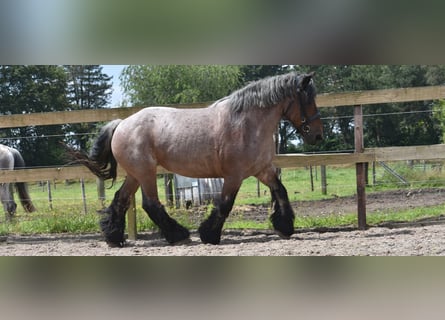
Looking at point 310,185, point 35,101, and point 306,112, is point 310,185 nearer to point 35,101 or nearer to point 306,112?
point 306,112

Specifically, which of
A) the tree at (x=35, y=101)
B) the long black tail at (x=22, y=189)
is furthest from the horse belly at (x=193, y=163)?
the long black tail at (x=22, y=189)

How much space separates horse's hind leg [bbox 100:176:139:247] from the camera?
14.1 ft

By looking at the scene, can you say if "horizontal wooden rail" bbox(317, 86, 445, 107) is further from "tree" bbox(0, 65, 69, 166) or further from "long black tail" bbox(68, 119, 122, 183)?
"tree" bbox(0, 65, 69, 166)

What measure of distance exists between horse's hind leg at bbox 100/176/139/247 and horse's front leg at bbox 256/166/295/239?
4.34 ft

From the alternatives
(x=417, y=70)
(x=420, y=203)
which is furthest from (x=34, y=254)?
(x=417, y=70)

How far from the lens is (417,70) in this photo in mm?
6977

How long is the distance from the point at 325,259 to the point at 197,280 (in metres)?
1.05

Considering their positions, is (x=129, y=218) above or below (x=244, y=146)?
below

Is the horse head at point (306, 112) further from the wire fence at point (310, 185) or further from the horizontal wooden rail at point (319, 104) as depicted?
the wire fence at point (310, 185)

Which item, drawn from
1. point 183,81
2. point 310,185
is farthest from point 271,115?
point 310,185

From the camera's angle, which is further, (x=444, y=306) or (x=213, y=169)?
(x=213, y=169)

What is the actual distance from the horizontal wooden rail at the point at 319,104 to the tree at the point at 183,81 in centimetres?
121
